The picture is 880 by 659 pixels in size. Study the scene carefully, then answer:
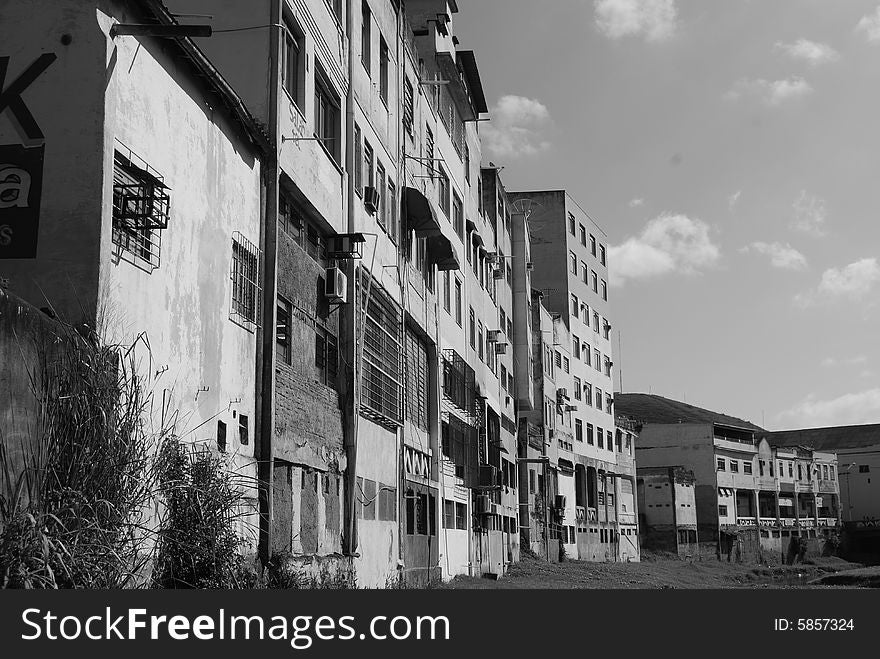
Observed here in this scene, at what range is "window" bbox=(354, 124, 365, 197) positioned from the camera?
1920 cm

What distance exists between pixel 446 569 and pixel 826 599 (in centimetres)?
1825

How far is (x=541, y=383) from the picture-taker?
48906mm

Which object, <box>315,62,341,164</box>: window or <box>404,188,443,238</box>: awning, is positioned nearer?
<box>315,62,341,164</box>: window

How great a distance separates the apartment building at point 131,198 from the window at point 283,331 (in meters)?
1.68

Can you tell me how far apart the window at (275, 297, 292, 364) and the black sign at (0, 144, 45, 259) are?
496 centimetres

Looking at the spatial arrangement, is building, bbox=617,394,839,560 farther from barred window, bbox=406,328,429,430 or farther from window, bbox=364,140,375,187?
window, bbox=364,140,375,187

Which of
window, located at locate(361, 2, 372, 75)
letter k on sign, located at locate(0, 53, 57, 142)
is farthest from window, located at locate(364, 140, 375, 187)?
letter k on sign, located at locate(0, 53, 57, 142)

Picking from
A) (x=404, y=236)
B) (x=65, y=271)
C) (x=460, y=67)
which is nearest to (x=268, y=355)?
(x=65, y=271)

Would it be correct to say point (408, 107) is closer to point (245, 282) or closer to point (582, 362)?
point (245, 282)

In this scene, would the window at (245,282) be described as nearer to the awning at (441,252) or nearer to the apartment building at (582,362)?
the awning at (441,252)

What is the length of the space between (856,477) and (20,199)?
102369 mm

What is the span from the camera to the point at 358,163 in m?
19.5

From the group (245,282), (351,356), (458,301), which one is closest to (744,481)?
(458,301)

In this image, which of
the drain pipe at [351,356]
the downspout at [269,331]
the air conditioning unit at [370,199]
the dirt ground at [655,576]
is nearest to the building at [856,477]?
the dirt ground at [655,576]
